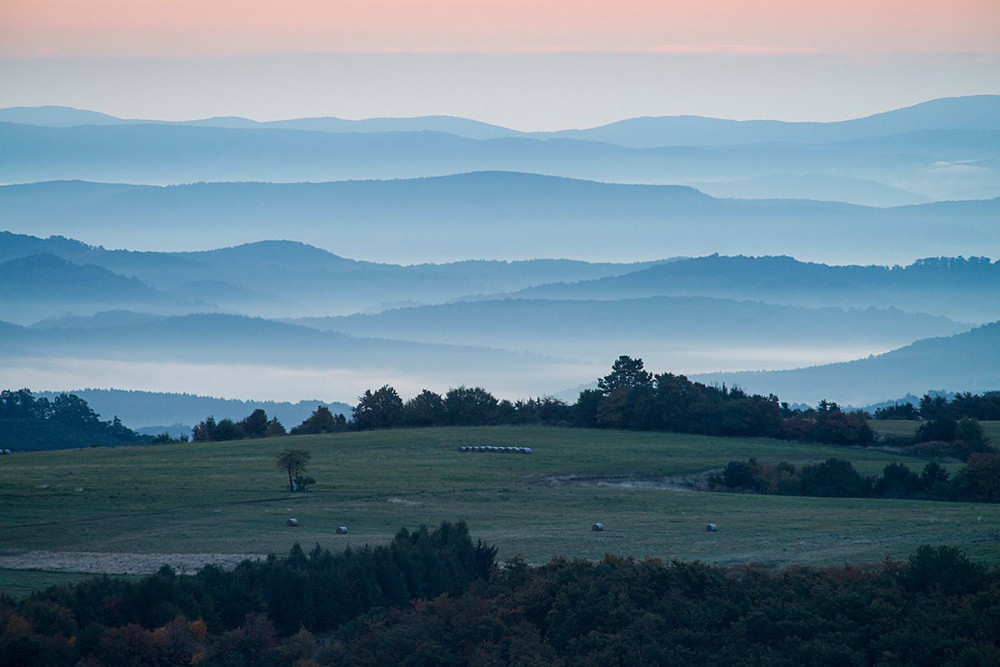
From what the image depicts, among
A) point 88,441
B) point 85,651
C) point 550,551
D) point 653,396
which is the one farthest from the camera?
point 88,441

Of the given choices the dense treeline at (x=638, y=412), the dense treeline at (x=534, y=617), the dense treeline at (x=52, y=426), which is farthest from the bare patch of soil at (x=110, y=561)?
the dense treeline at (x=52, y=426)

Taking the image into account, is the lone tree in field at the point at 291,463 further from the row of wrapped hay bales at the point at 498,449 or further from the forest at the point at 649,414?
the forest at the point at 649,414

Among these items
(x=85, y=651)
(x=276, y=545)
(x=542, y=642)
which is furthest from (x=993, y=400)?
(x=85, y=651)

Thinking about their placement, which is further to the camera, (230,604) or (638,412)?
(638,412)

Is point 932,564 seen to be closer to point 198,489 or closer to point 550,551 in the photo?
point 550,551

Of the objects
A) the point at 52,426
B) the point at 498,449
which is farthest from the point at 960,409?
the point at 52,426

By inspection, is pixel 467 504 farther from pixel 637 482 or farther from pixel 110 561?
pixel 110 561
